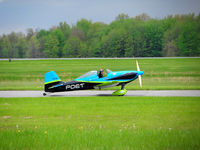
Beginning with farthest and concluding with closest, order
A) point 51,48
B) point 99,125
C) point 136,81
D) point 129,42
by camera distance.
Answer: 1. point 51,48
2. point 129,42
3. point 136,81
4. point 99,125

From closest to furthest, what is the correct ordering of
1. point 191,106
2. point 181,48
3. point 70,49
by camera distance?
point 191,106 < point 181,48 < point 70,49

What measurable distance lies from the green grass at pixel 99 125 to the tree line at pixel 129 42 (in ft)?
209

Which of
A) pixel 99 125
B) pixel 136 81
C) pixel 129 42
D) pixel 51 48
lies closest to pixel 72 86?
pixel 99 125

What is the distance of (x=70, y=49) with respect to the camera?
10281 cm

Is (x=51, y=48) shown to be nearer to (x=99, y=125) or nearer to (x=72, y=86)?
(x=72, y=86)

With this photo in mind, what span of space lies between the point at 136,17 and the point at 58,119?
388 feet

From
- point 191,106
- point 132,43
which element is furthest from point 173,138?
point 132,43

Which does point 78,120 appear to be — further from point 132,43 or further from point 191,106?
point 132,43

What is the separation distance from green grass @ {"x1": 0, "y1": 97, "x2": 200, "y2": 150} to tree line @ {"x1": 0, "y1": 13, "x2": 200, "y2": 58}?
63728mm

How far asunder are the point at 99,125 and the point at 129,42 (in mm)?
82227

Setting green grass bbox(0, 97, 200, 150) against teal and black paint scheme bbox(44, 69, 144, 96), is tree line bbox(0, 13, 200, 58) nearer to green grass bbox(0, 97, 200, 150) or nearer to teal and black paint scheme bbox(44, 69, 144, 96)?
teal and black paint scheme bbox(44, 69, 144, 96)

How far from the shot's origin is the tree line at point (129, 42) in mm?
81000

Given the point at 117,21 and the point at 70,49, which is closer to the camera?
the point at 70,49

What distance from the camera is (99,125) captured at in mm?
10961
